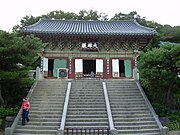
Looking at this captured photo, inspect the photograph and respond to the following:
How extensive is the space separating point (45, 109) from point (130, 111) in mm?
4850

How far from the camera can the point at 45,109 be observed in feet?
41.8

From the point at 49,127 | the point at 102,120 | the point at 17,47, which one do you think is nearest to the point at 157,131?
the point at 102,120

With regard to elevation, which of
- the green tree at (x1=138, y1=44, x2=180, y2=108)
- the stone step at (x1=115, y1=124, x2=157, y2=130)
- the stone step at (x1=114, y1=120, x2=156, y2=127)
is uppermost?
the green tree at (x1=138, y1=44, x2=180, y2=108)

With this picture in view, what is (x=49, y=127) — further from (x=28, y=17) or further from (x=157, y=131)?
(x=28, y=17)

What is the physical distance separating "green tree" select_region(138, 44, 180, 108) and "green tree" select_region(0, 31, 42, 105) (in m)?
6.79

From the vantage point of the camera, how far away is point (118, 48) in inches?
856

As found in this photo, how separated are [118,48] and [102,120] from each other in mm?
11401

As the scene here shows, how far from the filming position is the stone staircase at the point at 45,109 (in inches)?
426

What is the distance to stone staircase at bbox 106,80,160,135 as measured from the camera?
10.9 meters

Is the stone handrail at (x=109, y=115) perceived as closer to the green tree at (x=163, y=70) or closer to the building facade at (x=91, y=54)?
the green tree at (x=163, y=70)

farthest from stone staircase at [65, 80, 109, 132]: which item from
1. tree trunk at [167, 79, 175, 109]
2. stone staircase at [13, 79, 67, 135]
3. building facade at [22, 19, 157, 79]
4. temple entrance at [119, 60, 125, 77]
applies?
temple entrance at [119, 60, 125, 77]

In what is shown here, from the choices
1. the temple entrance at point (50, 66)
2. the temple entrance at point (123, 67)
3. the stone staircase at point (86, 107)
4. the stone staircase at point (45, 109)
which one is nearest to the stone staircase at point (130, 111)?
the stone staircase at point (86, 107)

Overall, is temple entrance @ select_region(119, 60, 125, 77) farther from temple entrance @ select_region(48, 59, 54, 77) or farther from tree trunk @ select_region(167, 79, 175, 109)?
tree trunk @ select_region(167, 79, 175, 109)

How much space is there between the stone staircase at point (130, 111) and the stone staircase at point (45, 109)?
3.13 m
